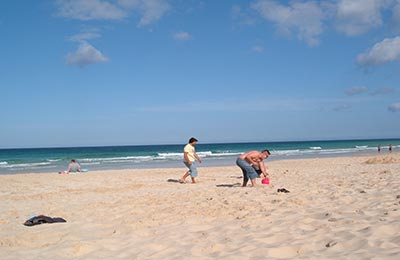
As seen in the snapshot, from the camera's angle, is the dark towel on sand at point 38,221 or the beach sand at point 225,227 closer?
the beach sand at point 225,227

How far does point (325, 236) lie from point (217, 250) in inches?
47.9

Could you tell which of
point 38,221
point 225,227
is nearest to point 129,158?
point 38,221

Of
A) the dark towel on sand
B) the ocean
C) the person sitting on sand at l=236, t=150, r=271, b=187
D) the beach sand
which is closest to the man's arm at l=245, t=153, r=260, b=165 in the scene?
the person sitting on sand at l=236, t=150, r=271, b=187

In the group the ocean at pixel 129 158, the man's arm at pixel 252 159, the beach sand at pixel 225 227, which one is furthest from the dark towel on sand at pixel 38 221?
the ocean at pixel 129 158

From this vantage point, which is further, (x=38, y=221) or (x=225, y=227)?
(x=38, y=221)

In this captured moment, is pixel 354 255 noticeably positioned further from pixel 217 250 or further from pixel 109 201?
pixel 109 201

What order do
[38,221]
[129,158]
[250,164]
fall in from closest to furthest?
[38,221] → [250,164] → [129,158]

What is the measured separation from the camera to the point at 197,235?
4.95 metres

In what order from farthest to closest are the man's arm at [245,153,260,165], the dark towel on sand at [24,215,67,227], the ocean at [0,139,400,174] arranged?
the ocean at [0,139,400,174]
the man's arm at [245,153,260,165]
the dark towel on sand at [24,215,67,227]

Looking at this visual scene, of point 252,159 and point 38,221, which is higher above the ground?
point 252,159

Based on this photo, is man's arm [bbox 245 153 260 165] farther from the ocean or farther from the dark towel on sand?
the ocean

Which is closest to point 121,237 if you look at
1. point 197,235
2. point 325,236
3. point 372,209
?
point 197,235

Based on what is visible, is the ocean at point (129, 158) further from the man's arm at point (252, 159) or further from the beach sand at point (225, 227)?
the beach sand at point (225, 227)

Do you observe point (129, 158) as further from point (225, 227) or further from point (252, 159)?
point (225, 227)
